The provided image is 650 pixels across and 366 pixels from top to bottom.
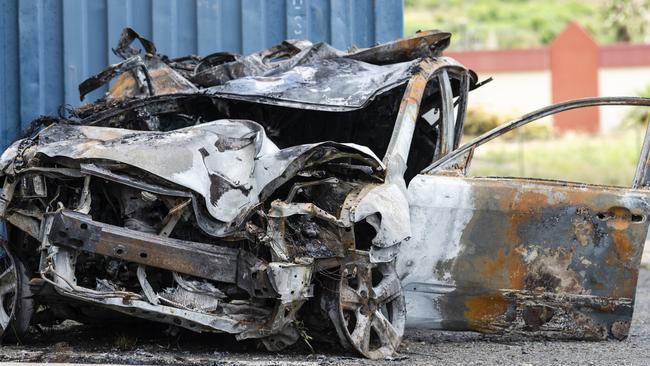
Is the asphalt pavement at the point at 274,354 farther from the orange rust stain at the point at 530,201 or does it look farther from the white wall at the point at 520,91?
the white wall at the point at 520,91

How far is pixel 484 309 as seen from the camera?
6160 mm

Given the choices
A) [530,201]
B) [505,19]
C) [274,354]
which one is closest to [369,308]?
[274,354]

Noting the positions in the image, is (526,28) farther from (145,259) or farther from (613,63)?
(145,259)

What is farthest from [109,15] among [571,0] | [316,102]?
[571,0]

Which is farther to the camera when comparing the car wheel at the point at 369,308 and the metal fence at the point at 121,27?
the metal fence at the point at 121,27

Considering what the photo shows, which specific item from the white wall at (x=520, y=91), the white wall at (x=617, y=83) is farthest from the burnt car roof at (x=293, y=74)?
the white wall at (x=617, y=83)

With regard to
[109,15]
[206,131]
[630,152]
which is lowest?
[630,152]

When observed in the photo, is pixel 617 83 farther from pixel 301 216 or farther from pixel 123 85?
pixel 301 216

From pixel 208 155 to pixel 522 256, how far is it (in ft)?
6.22

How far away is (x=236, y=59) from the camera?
23.2ft

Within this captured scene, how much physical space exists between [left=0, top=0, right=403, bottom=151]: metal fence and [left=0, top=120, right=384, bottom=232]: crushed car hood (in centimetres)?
264

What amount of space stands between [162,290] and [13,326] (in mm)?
791

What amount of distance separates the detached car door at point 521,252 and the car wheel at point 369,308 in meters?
0.16

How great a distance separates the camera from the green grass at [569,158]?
69.2 feet
